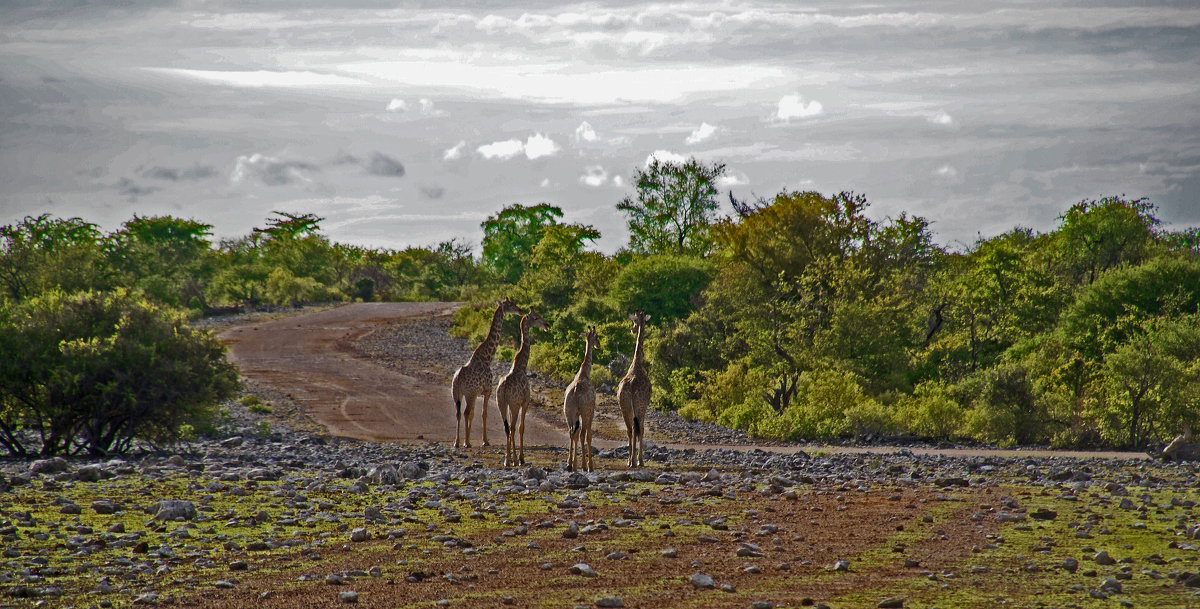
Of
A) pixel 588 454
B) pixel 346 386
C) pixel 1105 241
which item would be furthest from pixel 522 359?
pixel 1105 241

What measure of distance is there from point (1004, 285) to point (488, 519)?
28.4 metres

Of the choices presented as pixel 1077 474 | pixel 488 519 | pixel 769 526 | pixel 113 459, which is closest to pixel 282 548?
pixel 488 519

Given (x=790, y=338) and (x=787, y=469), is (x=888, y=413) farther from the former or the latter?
(x=787, y=469)

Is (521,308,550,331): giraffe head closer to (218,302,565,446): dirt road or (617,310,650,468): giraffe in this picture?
(218,302,565,446): dirt road

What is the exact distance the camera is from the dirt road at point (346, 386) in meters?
27.9

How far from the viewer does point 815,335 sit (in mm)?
31078

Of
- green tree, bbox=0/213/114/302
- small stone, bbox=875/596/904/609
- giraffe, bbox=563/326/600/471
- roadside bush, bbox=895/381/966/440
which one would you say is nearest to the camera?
small stone, bbox=875/596/904/609

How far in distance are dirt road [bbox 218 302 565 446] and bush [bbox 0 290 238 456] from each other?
6201mm

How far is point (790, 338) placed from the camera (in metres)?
31.8

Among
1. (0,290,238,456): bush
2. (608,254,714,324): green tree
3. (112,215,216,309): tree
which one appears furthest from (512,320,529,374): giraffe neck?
(112,215,216,309): tree

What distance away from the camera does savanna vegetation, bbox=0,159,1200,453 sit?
65.1 ft

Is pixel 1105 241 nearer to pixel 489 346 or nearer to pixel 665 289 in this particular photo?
pixel 665 289

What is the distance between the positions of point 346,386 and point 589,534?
83.9 feet

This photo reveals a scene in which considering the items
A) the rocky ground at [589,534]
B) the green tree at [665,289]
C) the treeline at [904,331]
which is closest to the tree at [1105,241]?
the treeline at [904,331]
